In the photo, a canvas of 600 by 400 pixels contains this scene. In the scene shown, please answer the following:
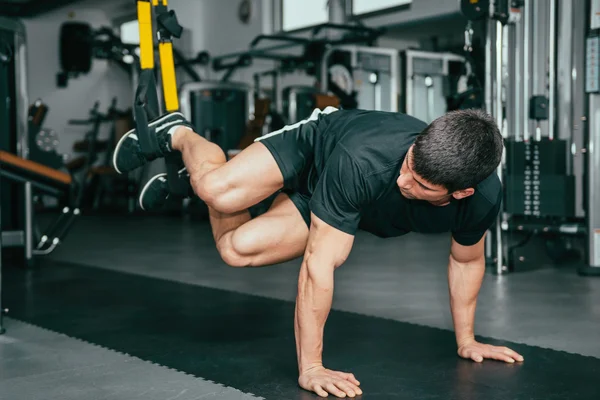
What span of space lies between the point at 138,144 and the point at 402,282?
1701mm

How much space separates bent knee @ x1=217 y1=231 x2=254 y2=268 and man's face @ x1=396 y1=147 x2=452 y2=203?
71 centimetres

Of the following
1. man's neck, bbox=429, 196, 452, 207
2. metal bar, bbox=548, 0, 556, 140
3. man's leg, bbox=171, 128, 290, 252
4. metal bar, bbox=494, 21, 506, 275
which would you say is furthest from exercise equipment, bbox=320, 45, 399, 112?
man's neck, bbox=429, 196, 452, 207

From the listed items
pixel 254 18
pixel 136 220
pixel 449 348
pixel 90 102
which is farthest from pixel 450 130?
pixel 90 102

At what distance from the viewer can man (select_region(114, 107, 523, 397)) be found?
5.53 feet

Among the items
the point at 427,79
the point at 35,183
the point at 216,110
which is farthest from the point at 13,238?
the point at 427,79

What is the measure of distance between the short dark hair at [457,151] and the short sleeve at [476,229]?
0.25 m

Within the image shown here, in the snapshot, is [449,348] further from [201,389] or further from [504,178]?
[504,178]

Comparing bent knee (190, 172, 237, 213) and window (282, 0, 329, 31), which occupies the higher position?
window (282, 0, 329, 31)

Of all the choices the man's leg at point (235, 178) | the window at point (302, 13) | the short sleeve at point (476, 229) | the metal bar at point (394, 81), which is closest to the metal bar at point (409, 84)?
the metal bar at point (394, 81)

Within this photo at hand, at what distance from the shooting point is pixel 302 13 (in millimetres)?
10250

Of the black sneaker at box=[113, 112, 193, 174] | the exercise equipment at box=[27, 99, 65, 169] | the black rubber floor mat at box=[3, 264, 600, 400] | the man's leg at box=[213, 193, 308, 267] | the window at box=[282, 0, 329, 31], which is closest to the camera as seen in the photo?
the black rubber floor mat at box=[3, 264, 600, 400]

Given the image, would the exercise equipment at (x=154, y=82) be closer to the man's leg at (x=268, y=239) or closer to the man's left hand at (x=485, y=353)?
the man's leg at (x=268, y=239)

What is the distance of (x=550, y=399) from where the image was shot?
5.79ft

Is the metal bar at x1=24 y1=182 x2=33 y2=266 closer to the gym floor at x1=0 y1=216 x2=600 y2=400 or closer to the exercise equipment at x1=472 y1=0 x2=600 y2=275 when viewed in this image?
the gym floor at x1=0 y1=216 x2=600 y2=400
